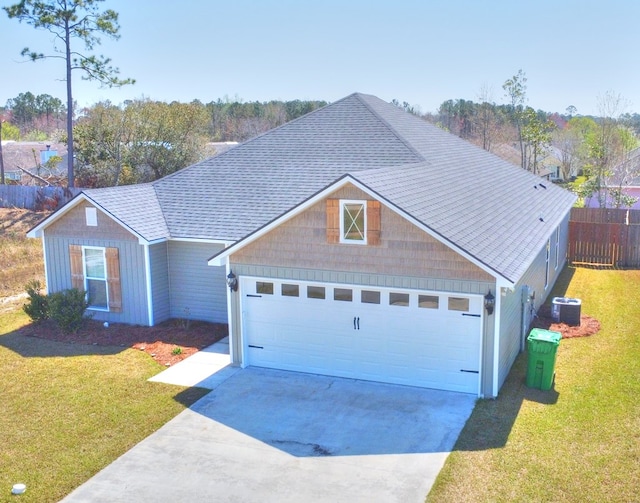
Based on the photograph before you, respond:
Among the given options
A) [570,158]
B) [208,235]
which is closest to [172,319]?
[208,235]

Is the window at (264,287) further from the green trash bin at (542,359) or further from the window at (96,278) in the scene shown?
the window at (96,278)

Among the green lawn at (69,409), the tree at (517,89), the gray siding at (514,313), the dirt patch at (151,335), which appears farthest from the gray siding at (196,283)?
the tree at (517,89)

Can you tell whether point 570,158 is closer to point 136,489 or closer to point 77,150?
point 77,150

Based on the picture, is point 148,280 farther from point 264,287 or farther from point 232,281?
point 264,287

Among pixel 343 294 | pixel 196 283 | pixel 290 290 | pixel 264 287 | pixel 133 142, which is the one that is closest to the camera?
pixel 343 294

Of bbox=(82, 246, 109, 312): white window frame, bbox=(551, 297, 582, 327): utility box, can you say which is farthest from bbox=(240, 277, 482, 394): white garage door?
bbox=(551, 297, 582, 327): utility box

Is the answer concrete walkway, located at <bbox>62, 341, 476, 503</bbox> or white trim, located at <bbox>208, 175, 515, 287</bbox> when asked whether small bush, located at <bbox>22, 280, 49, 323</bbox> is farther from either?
white trim, located at <bbox>208, 175, 515, 287</bbox>

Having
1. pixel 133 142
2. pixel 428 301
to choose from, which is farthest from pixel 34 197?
pixel 428 301
